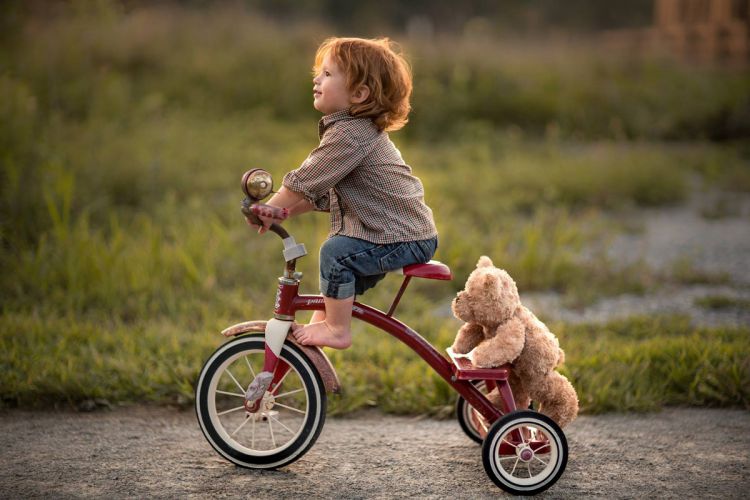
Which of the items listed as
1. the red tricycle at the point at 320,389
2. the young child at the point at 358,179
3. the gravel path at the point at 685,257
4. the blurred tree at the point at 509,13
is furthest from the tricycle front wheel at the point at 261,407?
the blurred tree at the point at 509,13

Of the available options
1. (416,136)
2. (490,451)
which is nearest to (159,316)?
(490,451)

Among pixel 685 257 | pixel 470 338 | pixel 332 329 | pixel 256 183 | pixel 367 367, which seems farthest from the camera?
pixel 685 257

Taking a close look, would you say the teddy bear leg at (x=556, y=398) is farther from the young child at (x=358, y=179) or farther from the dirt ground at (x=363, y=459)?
the young child at (x=358, y=179)

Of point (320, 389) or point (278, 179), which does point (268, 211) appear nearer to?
point (320, 389)

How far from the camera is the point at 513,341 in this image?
9.98 ft

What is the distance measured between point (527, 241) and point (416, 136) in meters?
4.22

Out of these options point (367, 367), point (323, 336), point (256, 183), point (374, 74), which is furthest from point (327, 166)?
point (367, 367)

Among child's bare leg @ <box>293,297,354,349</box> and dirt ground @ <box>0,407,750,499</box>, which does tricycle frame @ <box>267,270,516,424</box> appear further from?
dirt ground @ <box>0,407,750,499</box>

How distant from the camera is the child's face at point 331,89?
3.03m

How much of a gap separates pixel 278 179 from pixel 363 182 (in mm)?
4106

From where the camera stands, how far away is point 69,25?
8.58 metres

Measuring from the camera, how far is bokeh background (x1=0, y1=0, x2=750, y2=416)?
164 inches

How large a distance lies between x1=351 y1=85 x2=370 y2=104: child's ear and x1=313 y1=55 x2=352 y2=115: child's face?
2cm

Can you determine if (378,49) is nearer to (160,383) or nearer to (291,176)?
(291,176)
